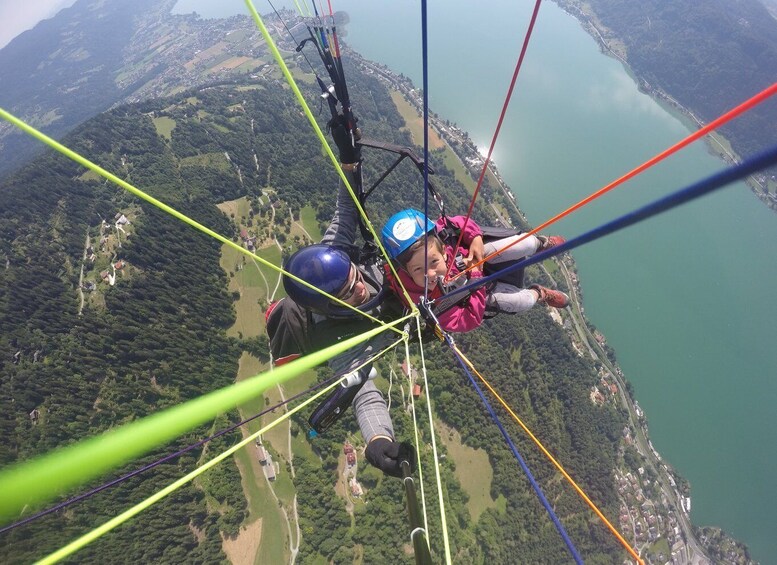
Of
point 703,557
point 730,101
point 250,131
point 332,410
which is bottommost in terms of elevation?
point 703,557

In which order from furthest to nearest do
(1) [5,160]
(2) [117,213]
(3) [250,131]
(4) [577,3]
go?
(1) [5,160] → (4) [577,3] → (3) [250,131] → (2) [117,213]

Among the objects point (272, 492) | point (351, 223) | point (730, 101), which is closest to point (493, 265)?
point (351, 223)

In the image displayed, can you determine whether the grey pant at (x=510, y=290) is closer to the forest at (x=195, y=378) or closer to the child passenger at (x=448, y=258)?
the child passenger at (x=448, y=258)

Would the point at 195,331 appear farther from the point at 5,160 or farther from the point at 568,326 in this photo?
the point at 5,160

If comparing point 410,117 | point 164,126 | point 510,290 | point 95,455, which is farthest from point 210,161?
point 95,455

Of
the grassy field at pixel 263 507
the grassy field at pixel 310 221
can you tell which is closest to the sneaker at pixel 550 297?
the grassy field at pixel 263 507

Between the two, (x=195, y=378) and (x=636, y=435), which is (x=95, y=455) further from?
(x=636, y=435)
